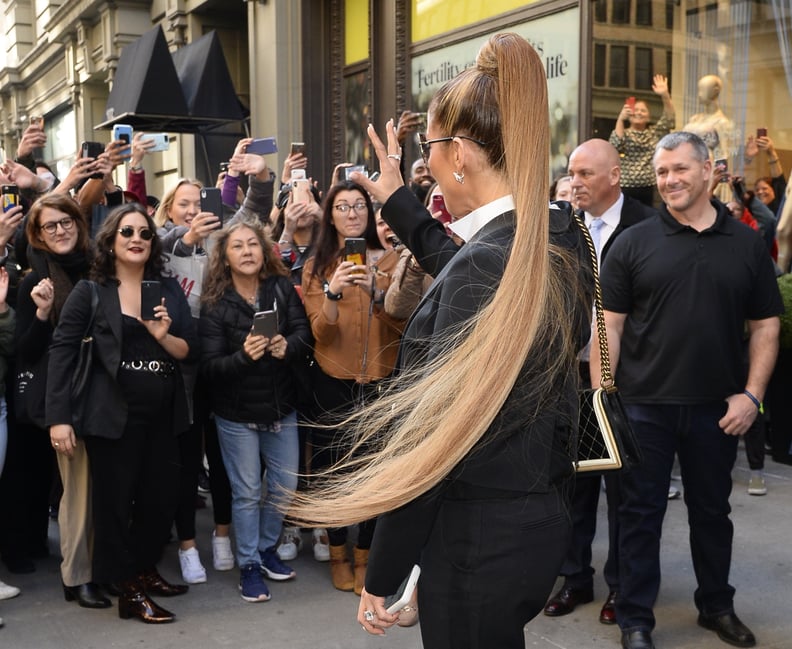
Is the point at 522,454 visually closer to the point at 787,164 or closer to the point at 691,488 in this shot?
the point at 691,488

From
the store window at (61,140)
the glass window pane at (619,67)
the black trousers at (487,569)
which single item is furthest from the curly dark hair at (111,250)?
the store window at (61,140)

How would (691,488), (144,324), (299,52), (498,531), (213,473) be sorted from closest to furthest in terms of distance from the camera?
(498,531) → (691,488) → (144,324) → (213,473) → (299,52)

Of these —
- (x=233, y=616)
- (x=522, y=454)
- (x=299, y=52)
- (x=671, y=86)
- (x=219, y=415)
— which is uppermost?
(x=299, y=52)

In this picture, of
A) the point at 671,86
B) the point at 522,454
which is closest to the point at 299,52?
the point at 671,86

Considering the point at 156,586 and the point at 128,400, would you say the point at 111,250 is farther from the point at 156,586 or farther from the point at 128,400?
the point at 156,586

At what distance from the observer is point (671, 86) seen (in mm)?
8617

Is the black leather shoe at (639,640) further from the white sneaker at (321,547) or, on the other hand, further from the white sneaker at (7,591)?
the white sneaker at (7,591)

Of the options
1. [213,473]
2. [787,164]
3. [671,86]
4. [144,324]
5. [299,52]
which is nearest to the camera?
[144,324]

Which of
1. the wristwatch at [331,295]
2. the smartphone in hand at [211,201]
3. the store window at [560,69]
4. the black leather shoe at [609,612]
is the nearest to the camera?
the black leather shoe at [609,612]

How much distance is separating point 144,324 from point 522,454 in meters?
3.08

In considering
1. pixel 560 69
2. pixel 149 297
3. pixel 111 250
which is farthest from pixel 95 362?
pixel 560 69

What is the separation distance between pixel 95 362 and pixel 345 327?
4.20 ft

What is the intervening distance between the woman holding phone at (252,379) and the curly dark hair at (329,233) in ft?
0.71

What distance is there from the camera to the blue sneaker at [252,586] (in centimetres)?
500
